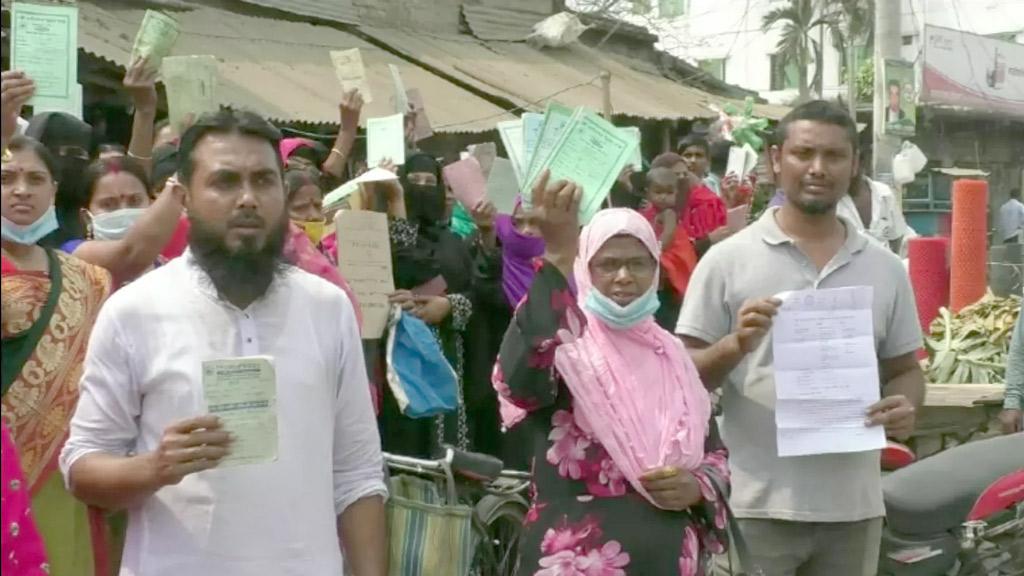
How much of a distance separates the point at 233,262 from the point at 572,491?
1.17 m

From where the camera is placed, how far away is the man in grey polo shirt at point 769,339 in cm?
403

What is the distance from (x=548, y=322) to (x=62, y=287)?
1147 mm

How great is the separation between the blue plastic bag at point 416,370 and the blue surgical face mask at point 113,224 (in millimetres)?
1623

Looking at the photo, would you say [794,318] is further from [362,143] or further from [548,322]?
[362,143]

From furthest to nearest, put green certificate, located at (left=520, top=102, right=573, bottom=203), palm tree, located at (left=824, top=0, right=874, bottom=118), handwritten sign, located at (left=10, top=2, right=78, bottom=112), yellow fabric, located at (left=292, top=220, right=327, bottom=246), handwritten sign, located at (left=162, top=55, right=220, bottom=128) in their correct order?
palm tree, located at (left=824, top=0, right=874, bottom=118) < yellow fabric, located at (left=292, top=220, right=327, bottom=246) < handwritten sign, located at (left=162, top=55, right=220, bottom=128) < handwritten sign, located at (left=10, top=2, right=78, bottom=112) < green certificate, located at (left=520, top=102, right=573, bottom=203)

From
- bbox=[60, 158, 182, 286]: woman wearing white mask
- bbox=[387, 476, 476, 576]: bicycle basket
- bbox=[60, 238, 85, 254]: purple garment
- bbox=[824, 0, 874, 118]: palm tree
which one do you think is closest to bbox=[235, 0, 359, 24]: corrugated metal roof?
bbox=[60, 158, 182, 286]: woman wearing white mask

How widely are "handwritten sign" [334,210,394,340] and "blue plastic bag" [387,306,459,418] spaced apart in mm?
120

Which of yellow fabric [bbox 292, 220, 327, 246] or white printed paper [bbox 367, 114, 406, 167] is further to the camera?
white printed paper [bbox 367, 114, 406, 167]

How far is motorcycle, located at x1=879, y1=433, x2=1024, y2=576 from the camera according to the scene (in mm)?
4859

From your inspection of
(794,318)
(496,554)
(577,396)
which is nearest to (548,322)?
(577,396)

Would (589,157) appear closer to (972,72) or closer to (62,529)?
(62,529)

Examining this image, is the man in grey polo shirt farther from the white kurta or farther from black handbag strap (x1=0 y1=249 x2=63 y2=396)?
black handbag strap (x1=0 y1=249 x2=63 y2=396)

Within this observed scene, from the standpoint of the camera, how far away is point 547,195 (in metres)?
3.55

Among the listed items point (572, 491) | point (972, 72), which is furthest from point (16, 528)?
point (972, 72)
